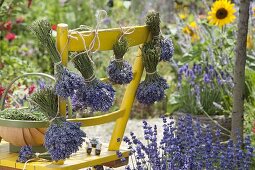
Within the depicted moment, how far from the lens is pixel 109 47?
3135 mm


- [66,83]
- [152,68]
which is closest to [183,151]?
[152,68]

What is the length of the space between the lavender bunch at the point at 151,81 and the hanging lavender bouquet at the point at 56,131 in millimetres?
485

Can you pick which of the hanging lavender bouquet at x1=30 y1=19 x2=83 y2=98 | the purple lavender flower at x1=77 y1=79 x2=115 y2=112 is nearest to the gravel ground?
the purple lavender flower at x1=77 y1=79 x2=115 y2=112

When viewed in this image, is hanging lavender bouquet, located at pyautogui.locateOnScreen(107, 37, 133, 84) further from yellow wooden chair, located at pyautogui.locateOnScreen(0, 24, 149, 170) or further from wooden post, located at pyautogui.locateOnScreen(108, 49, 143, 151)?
wooden post, located at pyautogui.locateOnScreen(108, 49, 143, 151)

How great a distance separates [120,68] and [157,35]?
357 mm

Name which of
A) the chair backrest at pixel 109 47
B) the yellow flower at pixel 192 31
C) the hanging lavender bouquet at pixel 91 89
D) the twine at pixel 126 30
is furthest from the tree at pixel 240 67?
the yellow flower at pixel 192 31

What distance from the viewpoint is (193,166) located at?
3287 millimetres

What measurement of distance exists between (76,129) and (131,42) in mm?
551

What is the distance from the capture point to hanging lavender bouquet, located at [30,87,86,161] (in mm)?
2883

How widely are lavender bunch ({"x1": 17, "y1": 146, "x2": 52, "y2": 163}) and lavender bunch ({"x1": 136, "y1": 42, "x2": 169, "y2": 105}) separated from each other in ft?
1.83

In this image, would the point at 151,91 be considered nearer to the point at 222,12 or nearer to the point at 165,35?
the point at 222,12

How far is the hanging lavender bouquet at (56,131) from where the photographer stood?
9.46 feet

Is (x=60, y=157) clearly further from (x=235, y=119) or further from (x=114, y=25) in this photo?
(x=114, y=25)

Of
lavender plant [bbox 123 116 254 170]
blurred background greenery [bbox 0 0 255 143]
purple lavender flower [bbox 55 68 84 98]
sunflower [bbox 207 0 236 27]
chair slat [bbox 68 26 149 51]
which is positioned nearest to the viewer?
purple lavender flower [bbox 55 68 84 98]
